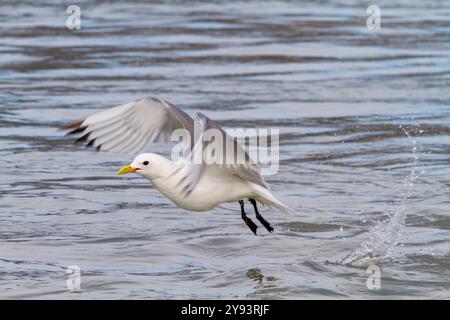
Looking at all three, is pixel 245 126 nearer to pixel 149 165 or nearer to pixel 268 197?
pixel 268 197

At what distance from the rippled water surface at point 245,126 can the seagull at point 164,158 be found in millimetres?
628

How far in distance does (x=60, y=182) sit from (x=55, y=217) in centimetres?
124

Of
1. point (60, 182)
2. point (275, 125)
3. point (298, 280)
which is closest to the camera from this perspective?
point (298, 280)

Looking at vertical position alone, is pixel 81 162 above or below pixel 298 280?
above

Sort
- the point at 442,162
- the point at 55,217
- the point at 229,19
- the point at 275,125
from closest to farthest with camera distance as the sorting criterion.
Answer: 1. the point at 55,217
2. the point at 442,162
3. the point at 275,125
4. the point at 229,19

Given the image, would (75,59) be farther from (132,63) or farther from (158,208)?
(158,208)

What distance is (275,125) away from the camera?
14.6m

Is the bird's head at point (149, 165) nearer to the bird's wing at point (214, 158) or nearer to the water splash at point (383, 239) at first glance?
the bird's wing at point (214, 158)

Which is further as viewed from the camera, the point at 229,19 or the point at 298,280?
the point at 229,19

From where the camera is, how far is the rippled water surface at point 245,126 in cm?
952

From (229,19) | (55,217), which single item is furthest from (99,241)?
(229,19)

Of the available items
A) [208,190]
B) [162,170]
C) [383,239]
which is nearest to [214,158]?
[162,170]
